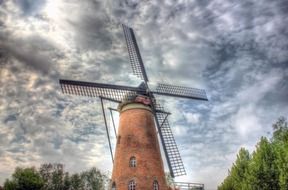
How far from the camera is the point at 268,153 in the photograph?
18.8 m

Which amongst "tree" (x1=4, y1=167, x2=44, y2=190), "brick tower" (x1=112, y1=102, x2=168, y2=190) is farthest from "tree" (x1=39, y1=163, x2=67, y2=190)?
"brick tower" (x1=112, y1=102, x2=168, y2=190)

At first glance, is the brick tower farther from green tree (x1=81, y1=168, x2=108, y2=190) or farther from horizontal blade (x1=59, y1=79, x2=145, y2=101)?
green tree (x1=81, y1=168, x2=108, y2=190)

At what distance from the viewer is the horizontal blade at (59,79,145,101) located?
23.0 meters

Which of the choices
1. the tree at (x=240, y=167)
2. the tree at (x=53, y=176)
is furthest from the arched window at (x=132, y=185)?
the tree at (x=53, y=176)

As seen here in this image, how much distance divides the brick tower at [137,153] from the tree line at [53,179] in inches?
759

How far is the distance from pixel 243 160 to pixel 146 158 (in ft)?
33.5

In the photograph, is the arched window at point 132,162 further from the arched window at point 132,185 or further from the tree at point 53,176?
the tree at point 53,176

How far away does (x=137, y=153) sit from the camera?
21.3 metres

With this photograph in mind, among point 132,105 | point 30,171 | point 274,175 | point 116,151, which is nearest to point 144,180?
point 116,151

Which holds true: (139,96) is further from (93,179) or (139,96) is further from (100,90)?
(93,179)

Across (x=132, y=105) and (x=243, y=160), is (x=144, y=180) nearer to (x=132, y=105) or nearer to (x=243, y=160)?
(x=132, y=105)

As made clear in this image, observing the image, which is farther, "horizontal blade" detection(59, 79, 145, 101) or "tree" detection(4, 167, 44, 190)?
"tree" detection(4, 167, 44, 190)

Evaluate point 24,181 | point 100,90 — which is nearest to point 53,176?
point 24,181

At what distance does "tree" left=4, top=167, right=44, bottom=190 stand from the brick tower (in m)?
19.0
